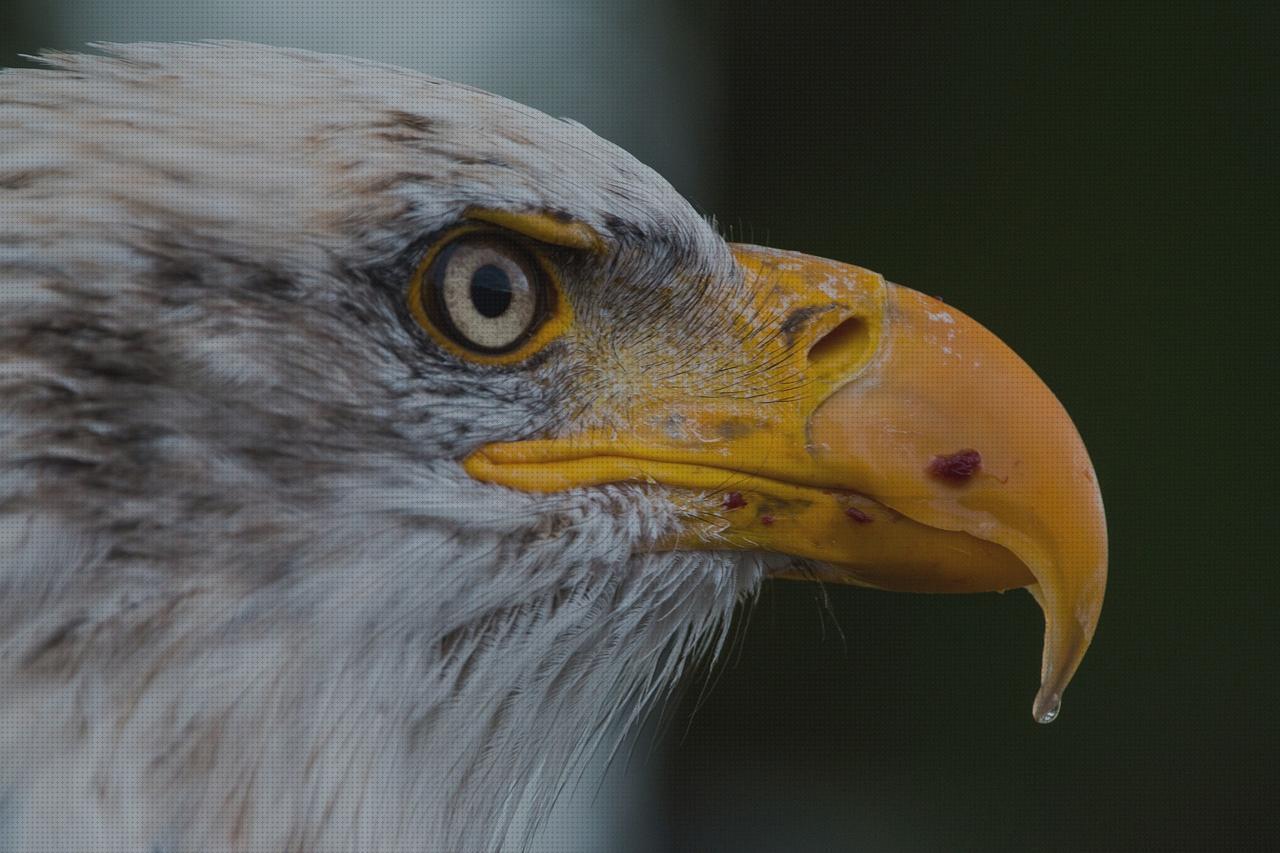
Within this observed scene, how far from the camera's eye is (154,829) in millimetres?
1279

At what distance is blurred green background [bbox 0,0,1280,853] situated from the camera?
5.20m

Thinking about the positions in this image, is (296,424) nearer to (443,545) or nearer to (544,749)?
(443,545)

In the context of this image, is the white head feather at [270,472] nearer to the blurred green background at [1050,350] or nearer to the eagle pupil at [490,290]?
the eagle pupil at [490,290]

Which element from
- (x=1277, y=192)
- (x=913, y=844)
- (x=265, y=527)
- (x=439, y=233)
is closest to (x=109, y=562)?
(x=265, y=527)

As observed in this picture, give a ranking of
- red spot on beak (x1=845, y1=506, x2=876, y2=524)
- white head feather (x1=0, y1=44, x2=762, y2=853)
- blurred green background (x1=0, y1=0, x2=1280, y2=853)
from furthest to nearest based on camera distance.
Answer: blurred green background (x1=0, y1=0, x2=1280, y2=853)
red spot on beak (x1=845, y1=506, x2=876, y2=524)
white head feather (x1=0, y1=44, x2=762, y2=853)

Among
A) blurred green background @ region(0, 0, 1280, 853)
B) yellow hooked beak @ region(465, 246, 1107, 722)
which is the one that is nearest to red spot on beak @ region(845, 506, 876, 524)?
yellow hooked beak @ region(465, 246, 1107, 722)

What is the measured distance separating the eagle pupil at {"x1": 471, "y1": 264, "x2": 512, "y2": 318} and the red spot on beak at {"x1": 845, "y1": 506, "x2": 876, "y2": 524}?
0.48 metres

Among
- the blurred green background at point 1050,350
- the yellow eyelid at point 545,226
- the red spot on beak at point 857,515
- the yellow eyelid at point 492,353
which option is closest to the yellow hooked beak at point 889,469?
the red spot on beak at point 857,515

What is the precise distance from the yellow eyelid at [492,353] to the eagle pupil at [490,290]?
4cm

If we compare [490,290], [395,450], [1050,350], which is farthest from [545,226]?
[1050,350]

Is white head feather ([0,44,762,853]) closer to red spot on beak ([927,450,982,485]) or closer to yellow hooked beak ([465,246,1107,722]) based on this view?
yellow hooked beak ([465,246,1107,722])

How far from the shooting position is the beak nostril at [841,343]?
5.39 feet

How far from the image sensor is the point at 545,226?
150cm

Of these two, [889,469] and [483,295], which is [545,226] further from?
[889,469]
